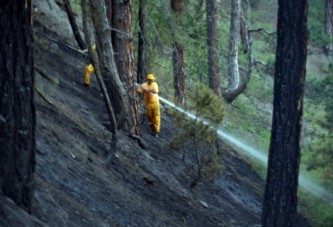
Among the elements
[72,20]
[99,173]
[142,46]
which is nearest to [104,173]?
[99,173]

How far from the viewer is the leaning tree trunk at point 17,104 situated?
974 cm

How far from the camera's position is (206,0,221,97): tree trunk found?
92.2 ft

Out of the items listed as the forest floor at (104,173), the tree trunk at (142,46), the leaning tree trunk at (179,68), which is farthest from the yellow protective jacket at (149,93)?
the leaning tree trunk at (179,68)

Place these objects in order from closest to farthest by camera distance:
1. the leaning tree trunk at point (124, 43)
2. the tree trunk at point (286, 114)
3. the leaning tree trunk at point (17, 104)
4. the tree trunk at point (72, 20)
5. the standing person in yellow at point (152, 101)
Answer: the leaning tree trunk at point (17, 104)
the tree trunk at point (286, 114)
the tree trunk at point (72, 20)
the leaning tree trunk at point (124, 43)
the standing person in yellow at point (152, 101)

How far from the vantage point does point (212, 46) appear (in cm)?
2827

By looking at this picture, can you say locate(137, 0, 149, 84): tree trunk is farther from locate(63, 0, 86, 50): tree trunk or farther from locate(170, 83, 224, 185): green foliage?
locate(63, 0, 86, 50): tree trunk

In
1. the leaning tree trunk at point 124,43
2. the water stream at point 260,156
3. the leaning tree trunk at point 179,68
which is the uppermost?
the leaning tree trunk at point 124,43

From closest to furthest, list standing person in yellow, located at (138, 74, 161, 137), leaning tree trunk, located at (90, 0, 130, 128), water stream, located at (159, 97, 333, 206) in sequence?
leaning tree trunk, located at (90, 0, 130, 128), standing person in yellow, located at (138, 74, 161, 137), water stream, located at (159, 97, 333, 206)

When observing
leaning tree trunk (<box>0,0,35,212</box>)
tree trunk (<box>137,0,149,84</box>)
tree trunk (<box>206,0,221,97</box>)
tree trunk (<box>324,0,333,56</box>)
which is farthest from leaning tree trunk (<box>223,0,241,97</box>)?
leaning tree trunk (<box>0,0,35,212</box>)

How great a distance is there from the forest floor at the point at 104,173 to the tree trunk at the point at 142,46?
1.25m

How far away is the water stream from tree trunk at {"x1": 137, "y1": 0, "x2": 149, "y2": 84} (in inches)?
39.8

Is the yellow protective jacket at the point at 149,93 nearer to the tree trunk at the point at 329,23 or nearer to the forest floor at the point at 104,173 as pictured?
the forest floor at the point at 104,173

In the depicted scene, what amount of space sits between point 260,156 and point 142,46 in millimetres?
5538

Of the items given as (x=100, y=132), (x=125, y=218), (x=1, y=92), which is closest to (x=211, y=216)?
(x=100, y=132)
